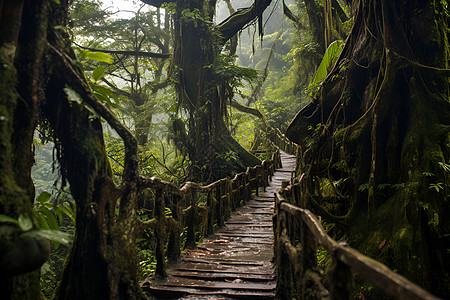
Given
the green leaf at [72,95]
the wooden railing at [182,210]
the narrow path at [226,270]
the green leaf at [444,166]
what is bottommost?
the narrow path at [226,270]

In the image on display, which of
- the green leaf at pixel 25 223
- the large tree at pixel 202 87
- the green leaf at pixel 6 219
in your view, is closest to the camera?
the green leaf at pixel 6 219

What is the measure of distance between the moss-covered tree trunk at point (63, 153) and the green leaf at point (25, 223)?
0.35 feet

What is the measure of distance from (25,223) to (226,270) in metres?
3.26

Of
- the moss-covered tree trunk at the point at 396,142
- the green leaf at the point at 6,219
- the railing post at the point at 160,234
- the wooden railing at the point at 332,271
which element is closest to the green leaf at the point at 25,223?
the green leaf at the point at 6,219

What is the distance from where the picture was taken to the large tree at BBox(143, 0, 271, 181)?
12.4 meters

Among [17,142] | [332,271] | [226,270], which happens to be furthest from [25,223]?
[226,270]

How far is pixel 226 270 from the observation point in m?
4.79

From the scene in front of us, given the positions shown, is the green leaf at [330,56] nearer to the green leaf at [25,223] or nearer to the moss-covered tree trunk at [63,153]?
the moss-covered tree trunk at [63,153]

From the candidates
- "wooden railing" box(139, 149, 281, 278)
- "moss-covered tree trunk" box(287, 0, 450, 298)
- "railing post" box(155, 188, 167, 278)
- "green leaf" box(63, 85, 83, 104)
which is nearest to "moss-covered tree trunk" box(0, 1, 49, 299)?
"green leaf" box(63, 85, 83, 104)

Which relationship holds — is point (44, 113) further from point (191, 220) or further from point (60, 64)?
point (191, 220)

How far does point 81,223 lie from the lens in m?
3.16

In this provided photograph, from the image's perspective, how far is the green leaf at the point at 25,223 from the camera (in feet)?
7.11

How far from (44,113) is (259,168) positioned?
10.2m

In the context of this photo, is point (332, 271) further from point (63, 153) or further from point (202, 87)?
point (202, 87)
